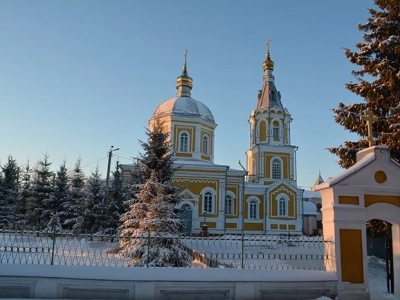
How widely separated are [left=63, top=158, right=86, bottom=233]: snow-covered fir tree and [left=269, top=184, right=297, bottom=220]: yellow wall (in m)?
15.1

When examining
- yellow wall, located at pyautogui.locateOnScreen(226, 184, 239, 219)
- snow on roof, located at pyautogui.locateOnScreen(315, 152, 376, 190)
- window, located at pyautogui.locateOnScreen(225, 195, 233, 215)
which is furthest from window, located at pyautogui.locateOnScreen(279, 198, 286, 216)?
snow on roof, located at pyautogui.locateOnScreen(315, 152, 376, 190)

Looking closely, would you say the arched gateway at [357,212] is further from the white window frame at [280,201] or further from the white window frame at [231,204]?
the white window frame at [280,201]

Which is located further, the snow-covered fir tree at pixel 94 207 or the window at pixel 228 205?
the window at pixel 228 205

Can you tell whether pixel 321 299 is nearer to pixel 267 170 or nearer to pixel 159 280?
pixel 159 280

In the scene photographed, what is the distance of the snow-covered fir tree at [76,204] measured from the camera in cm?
2247

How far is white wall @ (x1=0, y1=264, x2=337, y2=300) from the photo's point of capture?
7.01 m

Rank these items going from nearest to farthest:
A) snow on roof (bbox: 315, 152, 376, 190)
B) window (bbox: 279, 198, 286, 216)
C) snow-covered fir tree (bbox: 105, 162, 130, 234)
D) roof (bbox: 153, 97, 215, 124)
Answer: snow on roof (bbox: 315, 152, 376, 190), snow-covered fir tree (bbox: 105, 162, 130, 234), roof (bbox: 153, 97, 215, 124), window (bbox: 279, 198, 286, 216)

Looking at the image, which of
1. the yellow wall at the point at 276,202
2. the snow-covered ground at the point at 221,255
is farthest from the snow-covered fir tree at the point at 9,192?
the yellow wall at the point at 276,202

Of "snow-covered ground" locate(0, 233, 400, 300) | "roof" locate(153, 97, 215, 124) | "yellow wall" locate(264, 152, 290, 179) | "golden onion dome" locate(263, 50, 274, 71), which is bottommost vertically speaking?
"snow-covered ground" locate(0, 233, 400, 300)

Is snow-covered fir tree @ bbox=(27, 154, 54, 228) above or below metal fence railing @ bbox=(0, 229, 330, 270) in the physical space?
above

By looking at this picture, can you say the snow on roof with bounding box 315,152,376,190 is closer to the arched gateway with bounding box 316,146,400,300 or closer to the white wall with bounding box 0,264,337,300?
the arched gateway with bounding box 316,146,400,300

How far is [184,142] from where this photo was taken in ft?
105

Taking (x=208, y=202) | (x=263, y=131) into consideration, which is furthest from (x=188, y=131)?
(x=263, y=131)

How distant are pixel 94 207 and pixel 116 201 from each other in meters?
1.32
